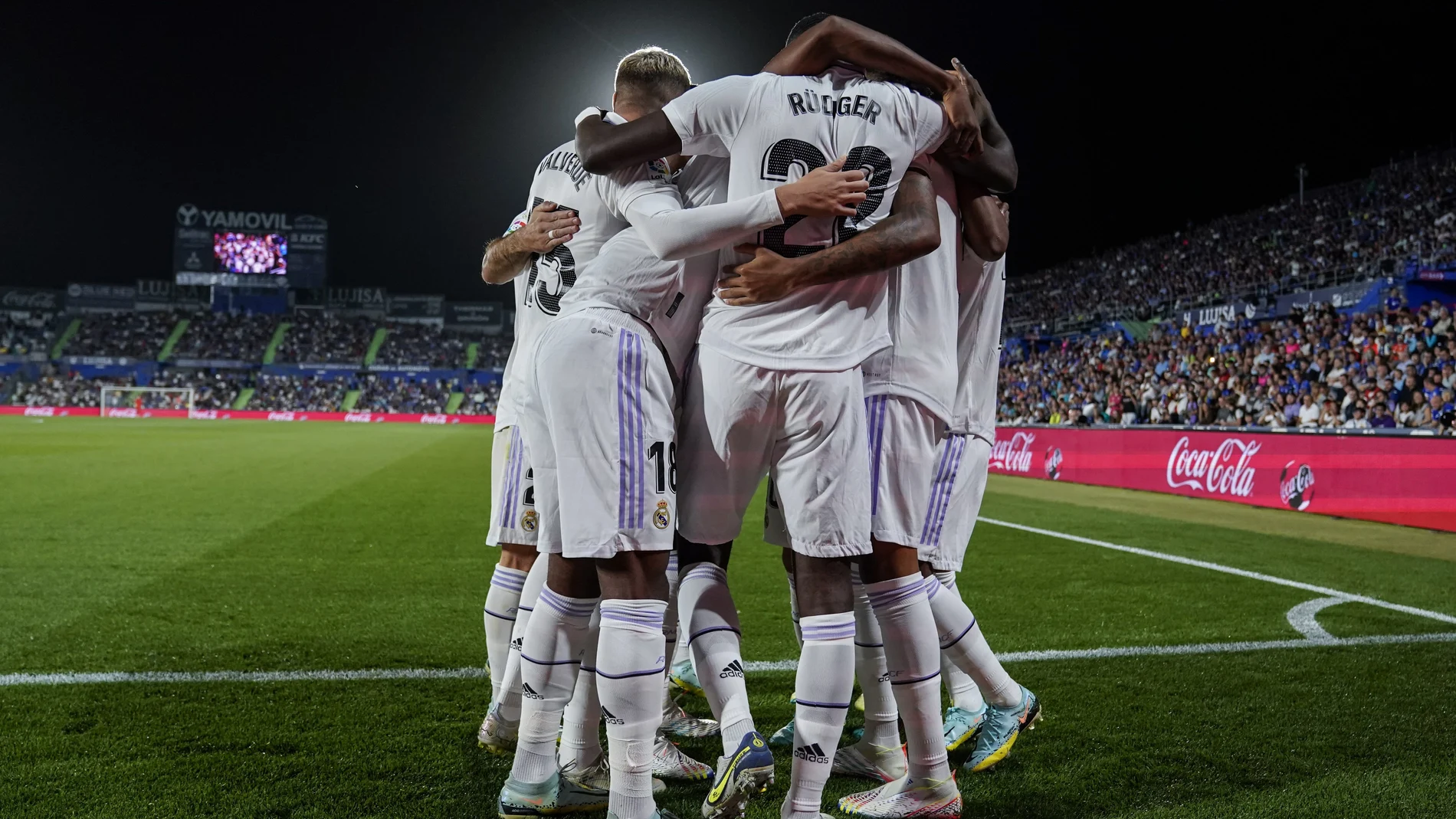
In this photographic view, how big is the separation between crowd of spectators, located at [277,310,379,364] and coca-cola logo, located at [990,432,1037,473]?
59.5m

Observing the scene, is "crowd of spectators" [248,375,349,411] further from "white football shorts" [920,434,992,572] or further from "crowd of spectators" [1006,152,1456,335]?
"white football shorts" [920,434,992,572]

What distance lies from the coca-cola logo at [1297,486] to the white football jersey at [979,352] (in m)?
9.53

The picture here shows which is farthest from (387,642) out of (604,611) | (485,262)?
(604,611)

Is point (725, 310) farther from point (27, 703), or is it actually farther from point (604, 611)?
point (27, 703)

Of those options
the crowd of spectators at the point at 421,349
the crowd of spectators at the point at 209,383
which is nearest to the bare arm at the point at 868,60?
the crowd of spectators at the point at 209,383

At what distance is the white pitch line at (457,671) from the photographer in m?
3.89

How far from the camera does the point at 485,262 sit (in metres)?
3.35

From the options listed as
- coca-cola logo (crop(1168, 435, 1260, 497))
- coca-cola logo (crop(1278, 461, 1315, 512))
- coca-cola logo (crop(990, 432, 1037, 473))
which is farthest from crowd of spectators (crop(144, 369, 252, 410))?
coca-cola logo (crop(1278, 461, 1315, 512))

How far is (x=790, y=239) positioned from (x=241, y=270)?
230 feet

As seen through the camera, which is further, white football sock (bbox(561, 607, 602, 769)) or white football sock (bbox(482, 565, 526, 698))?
white football sock (bbox(482, 565, 526, 698))

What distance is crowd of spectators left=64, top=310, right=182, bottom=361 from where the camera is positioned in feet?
216

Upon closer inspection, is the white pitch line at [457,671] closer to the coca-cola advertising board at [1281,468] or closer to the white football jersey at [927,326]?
the white football jersey at [927,326]

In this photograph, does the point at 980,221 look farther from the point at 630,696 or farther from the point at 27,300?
the point at 27,300

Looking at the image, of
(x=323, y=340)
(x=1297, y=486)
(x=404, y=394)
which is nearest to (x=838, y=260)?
(x=1297, y=486)
